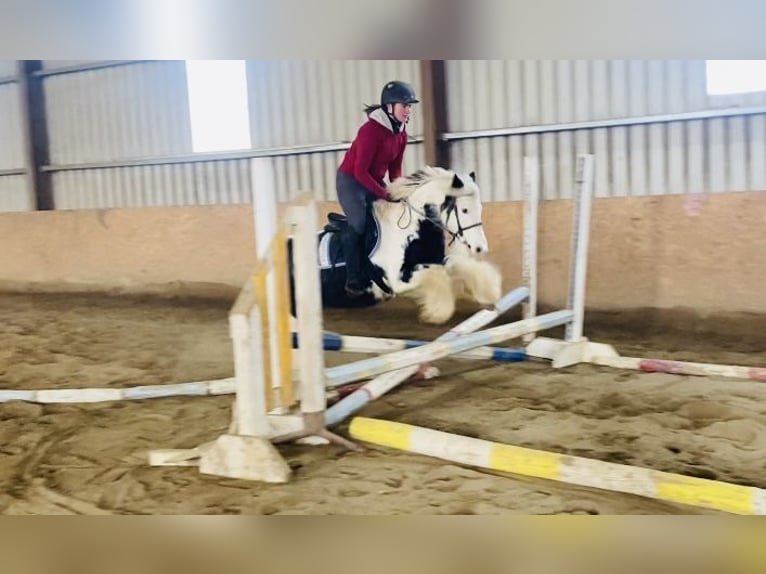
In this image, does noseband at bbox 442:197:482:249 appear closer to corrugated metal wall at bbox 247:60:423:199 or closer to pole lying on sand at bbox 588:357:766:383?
corrugated metal wall at bbox 247:60:423:199

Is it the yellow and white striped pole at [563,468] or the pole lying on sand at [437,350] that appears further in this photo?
the pole lying on sand at [437,350]

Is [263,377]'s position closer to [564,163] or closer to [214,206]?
[214,206]

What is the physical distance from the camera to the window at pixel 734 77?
146cm

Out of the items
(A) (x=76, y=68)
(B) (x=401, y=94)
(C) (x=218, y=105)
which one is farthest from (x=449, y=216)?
(A) (x=76, y=68)

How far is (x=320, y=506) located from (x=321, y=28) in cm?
89

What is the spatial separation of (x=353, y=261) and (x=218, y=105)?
377 mm

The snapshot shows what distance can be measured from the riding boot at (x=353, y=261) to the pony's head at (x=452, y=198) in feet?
0.35

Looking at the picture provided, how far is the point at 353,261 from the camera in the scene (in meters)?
1.47

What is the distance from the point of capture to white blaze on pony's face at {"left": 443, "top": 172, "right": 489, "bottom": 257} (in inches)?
58.2

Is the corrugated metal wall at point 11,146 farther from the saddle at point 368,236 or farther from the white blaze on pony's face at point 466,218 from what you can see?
the white blaze on pony's face at point 466,218

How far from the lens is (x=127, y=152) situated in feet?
4.93

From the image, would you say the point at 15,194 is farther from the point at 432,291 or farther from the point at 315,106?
the point at 432,291

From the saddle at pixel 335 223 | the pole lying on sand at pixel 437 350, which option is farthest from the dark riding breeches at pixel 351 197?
the pole lying on sand at pixel 437 350

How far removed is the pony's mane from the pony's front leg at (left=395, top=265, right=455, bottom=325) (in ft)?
0.45
